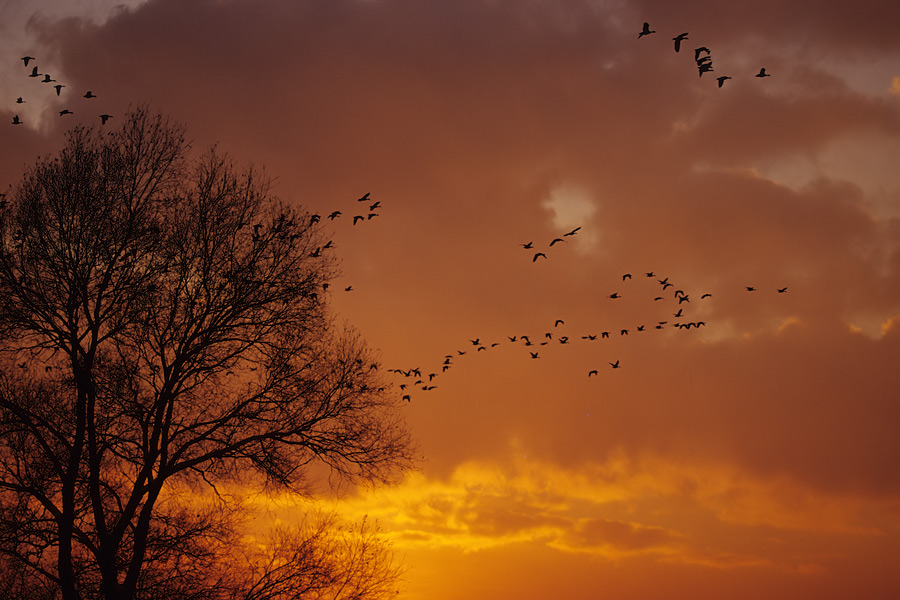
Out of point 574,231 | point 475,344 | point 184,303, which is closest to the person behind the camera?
point 184,303

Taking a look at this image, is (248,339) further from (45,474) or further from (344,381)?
(45,474)

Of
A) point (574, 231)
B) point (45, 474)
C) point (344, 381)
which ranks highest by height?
point (574, 231)

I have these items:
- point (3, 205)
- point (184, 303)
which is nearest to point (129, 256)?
point (184, 303)

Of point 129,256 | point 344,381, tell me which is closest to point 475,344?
point 344,381

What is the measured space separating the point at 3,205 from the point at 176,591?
8.68m

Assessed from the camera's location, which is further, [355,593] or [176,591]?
[355,593]

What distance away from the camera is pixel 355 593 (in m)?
17.2

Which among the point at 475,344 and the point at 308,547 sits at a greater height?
the point at 475,344

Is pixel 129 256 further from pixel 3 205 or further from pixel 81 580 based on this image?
pixel 81 580

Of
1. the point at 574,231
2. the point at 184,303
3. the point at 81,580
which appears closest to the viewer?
the point at 81,580

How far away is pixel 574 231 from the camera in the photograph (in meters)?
21.6

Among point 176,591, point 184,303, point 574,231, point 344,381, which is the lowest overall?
point 176,591

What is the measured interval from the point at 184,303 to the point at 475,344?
10843 millimetres

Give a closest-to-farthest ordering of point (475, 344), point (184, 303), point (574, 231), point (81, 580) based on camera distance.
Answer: point (81, 580) < point (184, 303) < point (574, 231) < point (475, 344)
